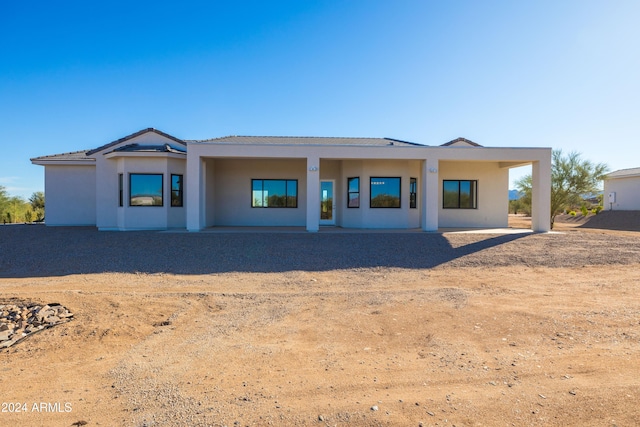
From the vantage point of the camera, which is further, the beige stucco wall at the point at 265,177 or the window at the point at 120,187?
the beige stucco wall at the point at 265,177

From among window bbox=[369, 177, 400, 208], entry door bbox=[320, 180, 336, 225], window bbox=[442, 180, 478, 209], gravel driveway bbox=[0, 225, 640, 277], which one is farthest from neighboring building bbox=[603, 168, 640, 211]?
entry door bbox=[320, 180, 336, 225]

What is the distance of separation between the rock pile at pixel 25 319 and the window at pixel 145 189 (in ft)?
31.2

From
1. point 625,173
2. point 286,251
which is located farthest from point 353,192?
point 625,173

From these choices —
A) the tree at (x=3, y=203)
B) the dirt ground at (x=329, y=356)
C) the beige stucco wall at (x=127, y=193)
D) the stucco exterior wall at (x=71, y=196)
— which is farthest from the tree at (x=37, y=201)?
the dirt ground at (x=329, y=356)

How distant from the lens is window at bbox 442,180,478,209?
64.6 feet

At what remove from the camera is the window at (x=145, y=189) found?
16844 millimetres

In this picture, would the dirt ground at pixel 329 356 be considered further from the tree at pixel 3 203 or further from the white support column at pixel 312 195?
the tree at pixel 3 203

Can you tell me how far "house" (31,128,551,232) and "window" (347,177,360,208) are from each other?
5cm

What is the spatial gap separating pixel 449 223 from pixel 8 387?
1822 centimetres

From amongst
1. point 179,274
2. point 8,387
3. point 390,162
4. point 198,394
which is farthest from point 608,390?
point 390,162

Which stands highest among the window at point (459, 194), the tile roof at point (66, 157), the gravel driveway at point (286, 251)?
the tile roof at point (66, 157)

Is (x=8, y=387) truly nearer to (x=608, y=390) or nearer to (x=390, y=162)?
(x=608, y=390)

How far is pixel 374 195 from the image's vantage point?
18109 millimetres

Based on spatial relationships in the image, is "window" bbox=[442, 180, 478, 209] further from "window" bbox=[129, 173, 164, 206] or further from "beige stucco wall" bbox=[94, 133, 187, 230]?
"window" bbox=[129, 173, 164, 206]
